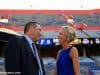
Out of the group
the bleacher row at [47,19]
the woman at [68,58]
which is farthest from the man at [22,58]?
the bleacher row at [47,19]

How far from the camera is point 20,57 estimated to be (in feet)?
8.70

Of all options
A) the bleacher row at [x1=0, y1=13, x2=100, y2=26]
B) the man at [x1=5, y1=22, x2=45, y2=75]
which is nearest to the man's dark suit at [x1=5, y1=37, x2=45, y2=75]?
the man at [x1=5, y1=22, x2=45, y2=75]

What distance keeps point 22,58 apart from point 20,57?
2 cm

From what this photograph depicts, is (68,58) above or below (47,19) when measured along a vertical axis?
below

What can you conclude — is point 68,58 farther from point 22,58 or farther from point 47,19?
point 47,19

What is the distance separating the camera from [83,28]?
5648 mm

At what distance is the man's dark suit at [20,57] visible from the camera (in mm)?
2605

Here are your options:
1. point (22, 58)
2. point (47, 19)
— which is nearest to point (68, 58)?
point (22, 58)

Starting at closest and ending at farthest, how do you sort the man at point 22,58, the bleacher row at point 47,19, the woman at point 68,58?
the man at point 22,58
the woman at point 68,58
the bleacher row at point 47,19

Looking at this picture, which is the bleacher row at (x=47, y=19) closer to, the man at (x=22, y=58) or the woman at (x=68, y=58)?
the woman at (x=68, y=58)

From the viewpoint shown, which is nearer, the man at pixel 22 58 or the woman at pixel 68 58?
the man at pixel 22 58

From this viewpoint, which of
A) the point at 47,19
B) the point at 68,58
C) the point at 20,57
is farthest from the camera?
the point at 47,19

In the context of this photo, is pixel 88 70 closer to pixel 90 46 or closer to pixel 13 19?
pixel 90 46
